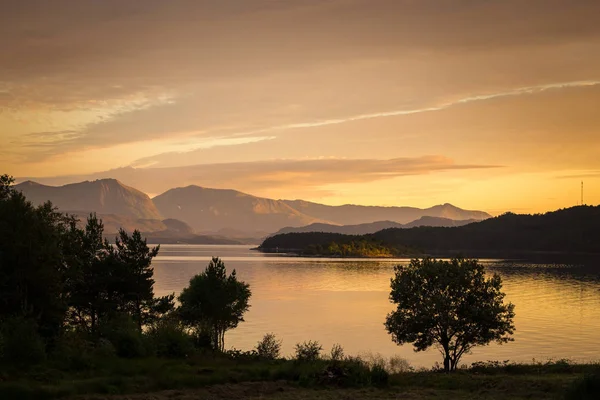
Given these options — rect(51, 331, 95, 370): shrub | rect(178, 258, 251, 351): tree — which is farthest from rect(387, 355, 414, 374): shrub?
rect(178, 258, 251, 351): tree

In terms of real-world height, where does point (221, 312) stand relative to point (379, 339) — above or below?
above

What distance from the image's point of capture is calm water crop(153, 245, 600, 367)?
7294 cm

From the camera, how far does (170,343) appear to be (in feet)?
117

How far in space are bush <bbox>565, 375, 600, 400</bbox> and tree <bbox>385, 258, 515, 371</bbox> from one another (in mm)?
25712

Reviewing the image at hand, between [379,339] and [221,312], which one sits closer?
[221,312]

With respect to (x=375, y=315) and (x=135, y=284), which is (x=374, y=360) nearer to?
(x=135, y=284)

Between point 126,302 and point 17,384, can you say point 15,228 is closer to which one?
point 17,384

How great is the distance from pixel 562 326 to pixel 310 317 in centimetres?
4095

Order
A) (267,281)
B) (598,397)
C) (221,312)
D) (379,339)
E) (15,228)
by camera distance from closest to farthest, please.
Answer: (598,397) < (15,228) < (221,312) < (379,339) < (267,281)

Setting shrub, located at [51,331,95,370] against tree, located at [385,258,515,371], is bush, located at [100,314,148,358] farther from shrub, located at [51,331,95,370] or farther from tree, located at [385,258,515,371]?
tree, located at [385,258,515,371]

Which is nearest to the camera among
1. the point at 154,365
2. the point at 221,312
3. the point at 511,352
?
the point at 154,365

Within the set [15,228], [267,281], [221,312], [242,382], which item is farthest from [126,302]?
[267,281]

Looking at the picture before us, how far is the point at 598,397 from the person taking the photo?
23953 millimetres

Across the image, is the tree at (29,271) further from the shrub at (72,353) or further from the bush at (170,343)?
the bush at (170,343)
